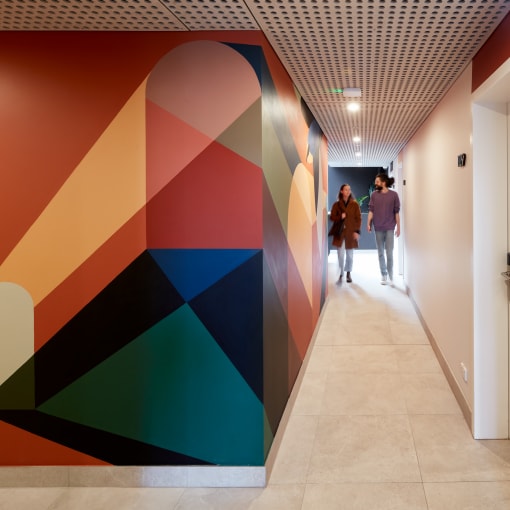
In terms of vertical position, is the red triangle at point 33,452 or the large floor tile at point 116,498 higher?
the red triangle at point 33,452

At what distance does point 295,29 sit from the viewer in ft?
7.11

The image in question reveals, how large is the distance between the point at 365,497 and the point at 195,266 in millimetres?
1354

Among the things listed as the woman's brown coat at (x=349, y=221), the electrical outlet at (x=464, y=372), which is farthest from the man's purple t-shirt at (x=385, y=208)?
the electrical outlet at (x=464, y=372)

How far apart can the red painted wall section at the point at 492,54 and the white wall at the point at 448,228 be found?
0.61 feet

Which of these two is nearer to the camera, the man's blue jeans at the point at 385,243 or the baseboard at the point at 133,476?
the baseboard at the point at 133,476

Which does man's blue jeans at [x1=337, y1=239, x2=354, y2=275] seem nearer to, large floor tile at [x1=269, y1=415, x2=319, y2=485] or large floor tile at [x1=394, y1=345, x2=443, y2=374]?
large floor tile at [x1=394, y1=345, x2=443, y2=374]

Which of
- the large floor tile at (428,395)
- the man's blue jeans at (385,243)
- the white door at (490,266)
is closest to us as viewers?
the white door at (490,266)

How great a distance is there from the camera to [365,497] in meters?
2.11

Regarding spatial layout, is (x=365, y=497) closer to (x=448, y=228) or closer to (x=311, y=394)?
(x=311, y=394)

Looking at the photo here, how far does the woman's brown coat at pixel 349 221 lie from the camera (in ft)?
24.2

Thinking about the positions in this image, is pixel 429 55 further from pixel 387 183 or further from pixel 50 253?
pixel 387 183

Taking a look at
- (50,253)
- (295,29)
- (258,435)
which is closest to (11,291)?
(50,253)

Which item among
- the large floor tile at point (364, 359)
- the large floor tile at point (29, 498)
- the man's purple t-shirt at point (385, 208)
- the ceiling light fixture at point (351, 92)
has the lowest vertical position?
the large floor tile at point (29, 498)

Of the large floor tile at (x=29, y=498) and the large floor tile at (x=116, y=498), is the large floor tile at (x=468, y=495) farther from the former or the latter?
the large floor tile at (x=29, y=498)
